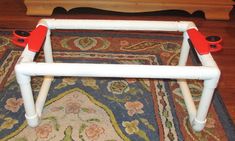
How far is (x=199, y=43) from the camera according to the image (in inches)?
37.7

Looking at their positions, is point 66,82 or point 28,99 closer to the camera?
point 28,99

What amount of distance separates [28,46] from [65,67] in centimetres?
19

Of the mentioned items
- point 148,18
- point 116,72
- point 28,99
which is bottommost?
point 148,18

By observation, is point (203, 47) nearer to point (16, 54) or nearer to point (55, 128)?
point (55, 128)

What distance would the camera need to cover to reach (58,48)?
1.52 m

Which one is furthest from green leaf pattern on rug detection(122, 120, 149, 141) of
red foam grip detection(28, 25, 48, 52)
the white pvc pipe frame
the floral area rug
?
red foam grip detection(28, 25, 48, 52)

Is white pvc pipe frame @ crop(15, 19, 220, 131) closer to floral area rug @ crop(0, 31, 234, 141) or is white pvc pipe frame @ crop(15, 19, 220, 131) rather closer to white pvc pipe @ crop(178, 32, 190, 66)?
floral area rug @ crop(0, 31, 234, 141)

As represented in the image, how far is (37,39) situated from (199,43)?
580mm

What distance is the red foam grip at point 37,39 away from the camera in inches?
36.1

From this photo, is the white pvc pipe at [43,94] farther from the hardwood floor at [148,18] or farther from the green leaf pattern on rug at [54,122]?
the hardwood floor at [148,18]

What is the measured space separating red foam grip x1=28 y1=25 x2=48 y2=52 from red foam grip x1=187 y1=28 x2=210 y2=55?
554 mm

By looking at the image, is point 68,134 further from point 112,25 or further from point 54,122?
point 112,25

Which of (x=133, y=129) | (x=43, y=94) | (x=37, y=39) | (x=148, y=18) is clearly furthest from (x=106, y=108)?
(x=148, y=18)


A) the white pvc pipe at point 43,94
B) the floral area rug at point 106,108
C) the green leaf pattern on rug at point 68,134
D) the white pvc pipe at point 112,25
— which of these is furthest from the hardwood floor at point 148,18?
the green leaf pattern on rug at point 68,134
